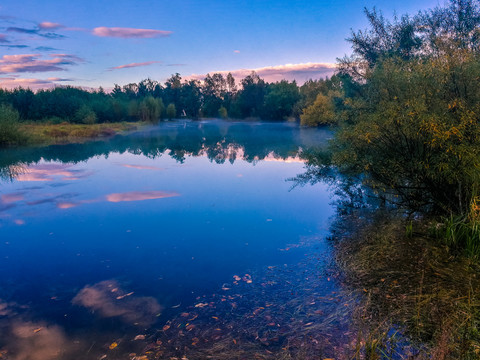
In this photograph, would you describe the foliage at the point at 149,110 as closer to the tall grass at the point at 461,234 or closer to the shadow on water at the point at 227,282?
the shadow on water at the point at 227,282

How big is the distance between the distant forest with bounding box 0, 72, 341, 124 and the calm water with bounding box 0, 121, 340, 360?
37.8 m

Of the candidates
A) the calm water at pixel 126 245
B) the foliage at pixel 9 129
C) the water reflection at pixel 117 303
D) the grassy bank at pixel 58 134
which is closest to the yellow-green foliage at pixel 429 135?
the calm water at pixel 126 245

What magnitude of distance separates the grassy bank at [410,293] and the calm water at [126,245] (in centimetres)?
175

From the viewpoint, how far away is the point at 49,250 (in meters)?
11.0

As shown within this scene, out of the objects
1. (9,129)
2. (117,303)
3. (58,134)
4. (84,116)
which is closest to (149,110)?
(84,116)

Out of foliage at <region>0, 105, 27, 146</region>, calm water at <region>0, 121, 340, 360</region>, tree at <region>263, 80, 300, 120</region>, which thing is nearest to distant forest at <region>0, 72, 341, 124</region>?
tree at <region>263, 80, 300, 120</region>

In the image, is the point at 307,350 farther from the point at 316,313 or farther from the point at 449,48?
the point at 449,48

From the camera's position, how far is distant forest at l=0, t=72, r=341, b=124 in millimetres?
75000

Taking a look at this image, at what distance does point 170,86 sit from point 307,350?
15623 cm

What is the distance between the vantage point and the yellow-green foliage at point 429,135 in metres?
9.72

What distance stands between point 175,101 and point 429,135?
14210 cm

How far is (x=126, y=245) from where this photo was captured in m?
11.4

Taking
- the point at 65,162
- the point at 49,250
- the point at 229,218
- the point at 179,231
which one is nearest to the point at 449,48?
the point at 229,218

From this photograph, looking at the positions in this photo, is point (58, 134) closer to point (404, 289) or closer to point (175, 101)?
point (404, 289)
